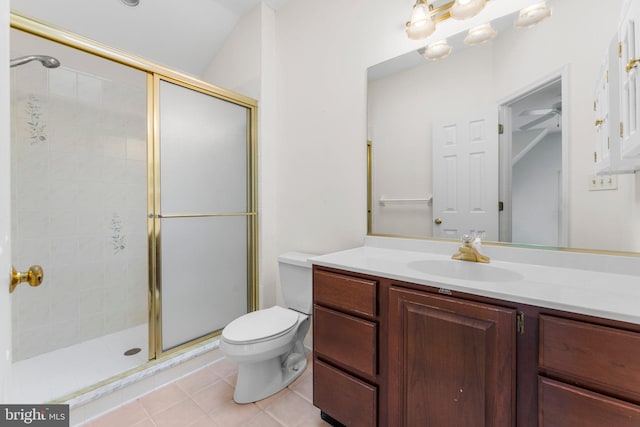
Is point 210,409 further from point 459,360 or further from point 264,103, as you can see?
point 264,103

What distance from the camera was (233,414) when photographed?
146cm

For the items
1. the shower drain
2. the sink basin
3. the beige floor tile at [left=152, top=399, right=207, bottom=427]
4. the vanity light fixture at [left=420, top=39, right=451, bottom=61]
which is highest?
the vanity light fixture at [left=420, top=39, right=451, bottom=61]

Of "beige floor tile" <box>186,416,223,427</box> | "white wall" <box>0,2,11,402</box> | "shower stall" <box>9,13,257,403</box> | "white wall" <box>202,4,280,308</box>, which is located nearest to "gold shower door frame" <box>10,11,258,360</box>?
"shower stall" <box>9,13,257,403</box>

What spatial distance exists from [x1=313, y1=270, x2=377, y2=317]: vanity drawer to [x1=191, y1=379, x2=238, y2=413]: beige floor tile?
2.73 ft

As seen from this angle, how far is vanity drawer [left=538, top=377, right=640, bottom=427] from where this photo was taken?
71 centimetres

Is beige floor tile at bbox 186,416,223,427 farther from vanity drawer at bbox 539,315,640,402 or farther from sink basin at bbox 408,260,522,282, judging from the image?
vanity drawer at bbox 539,315,640,402

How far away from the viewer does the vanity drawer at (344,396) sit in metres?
1.18

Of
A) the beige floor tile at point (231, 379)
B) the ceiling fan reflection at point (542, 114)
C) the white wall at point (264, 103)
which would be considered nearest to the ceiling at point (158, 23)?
the white wall at point (264, 103)

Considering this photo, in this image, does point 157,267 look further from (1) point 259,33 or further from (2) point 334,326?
(1) point 259,33

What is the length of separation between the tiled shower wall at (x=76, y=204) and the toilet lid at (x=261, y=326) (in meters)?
1.28

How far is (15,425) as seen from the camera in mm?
699

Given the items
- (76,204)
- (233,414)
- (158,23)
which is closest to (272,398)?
(233,414)

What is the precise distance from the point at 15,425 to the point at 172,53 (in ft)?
8.58

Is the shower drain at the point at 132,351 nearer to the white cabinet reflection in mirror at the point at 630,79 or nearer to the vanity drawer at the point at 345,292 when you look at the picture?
the vanity drawer at the point at 345,292
